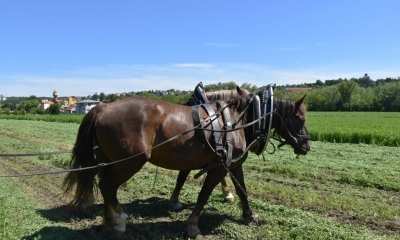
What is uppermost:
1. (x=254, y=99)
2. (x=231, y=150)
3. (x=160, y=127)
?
(x=254, y=99)

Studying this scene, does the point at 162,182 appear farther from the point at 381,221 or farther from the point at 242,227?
the point at 381,221

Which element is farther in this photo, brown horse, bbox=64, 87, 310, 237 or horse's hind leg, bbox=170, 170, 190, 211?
horse's hind leg, bbox=170, 170, 190, 211

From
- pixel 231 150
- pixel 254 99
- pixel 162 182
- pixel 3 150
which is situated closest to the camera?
pixel 231 150

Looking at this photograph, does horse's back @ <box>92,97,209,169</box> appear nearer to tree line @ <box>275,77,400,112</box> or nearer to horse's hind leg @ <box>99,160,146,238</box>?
horse's hind leg @ <box>99,160,146,238</box>

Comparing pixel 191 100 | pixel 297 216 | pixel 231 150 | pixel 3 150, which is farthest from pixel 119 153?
pixel 3 150

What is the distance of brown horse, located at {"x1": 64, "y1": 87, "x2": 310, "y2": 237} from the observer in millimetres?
4082

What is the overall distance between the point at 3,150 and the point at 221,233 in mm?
10928

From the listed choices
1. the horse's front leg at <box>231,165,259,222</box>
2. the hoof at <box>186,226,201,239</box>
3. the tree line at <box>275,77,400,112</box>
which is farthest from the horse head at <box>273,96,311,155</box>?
the tree line at <box>275,77,400,112</box>

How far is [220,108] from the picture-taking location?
189 inches

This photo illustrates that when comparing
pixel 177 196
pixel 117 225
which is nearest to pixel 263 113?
pixel 177 196

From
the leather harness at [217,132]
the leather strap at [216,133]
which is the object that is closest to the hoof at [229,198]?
the leather harness at [217,132]

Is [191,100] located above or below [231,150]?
above

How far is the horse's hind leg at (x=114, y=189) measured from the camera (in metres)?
4.11

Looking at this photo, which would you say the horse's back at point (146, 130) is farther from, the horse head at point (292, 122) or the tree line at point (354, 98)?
the tree line at point (354, 98)
